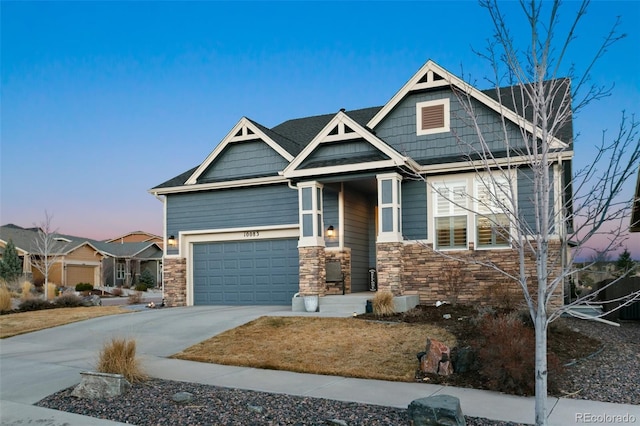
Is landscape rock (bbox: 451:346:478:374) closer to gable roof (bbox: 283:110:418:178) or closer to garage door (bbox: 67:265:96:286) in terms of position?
gable roof (bbox: 283:110:418:178)

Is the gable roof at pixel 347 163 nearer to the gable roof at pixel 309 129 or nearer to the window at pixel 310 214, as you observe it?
the gable roof at pixel 309 129

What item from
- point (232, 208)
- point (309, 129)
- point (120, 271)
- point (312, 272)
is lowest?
point (120, 271)

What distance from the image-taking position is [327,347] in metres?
10.7

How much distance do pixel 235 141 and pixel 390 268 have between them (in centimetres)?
744

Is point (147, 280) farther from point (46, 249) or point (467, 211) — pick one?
point (467, 211)

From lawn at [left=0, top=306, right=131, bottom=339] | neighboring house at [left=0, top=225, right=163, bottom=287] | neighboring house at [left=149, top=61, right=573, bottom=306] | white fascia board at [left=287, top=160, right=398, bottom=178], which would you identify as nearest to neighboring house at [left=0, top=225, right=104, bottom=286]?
neighboring house at [left=0, top=225, right=163, bottom=287]

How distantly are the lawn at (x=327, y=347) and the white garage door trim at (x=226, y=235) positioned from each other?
5.00 metres

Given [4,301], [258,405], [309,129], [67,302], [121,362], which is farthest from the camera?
[309,129]

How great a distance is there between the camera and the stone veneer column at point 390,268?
14.8m

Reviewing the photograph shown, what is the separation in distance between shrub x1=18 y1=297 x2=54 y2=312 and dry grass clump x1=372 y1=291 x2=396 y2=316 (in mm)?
12464

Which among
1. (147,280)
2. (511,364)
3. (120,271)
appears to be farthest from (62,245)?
(511,364)

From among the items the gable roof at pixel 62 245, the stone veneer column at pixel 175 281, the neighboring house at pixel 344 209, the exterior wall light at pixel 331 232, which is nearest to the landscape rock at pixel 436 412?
the neighboring house at pixel 344 209

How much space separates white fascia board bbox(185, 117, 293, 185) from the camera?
18.3 m

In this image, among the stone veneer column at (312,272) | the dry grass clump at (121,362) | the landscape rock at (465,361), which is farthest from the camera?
the stone veneer column at (312,272)
